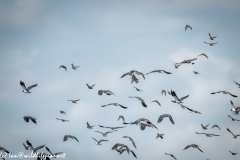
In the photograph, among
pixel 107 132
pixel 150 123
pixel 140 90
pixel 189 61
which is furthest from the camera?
pixel 107 132

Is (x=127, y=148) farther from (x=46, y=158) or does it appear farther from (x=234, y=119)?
(x=234, y=119)

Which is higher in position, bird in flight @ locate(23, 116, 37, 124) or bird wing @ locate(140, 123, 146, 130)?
bird in flight @ locate(23, 116, 37, 124)

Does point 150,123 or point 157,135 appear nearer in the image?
point 150,123

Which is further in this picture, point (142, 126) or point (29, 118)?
point (29, 118)

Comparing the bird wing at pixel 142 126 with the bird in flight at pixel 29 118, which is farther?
the bird in flight at pixel 29 118

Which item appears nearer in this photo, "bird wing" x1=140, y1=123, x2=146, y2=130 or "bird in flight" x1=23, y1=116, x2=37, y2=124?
"bird wing" x1=140, y1=123, x2=146, y2=130

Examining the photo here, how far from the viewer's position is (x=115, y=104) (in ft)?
136

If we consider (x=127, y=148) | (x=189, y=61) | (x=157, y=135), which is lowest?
(x=127, y=148)

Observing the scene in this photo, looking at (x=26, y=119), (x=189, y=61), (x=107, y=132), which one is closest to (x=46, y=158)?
(x=26, y=119)

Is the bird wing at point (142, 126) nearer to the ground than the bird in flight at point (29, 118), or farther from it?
nearer to the ground

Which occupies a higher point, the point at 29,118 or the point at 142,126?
the point at 29,118

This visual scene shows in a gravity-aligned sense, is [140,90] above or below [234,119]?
above

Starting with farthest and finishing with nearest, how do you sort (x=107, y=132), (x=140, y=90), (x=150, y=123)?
(x=107, y=132), (x=140, y=90), (x=150, y=123)

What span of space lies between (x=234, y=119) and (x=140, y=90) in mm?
12026
